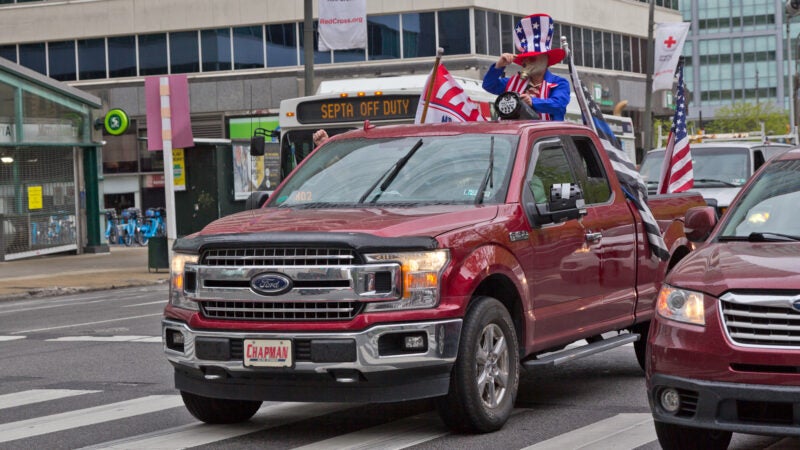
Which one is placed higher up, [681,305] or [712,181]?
[712,181]

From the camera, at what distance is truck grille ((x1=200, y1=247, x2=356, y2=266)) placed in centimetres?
721

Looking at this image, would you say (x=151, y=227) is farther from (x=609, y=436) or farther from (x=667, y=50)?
(x=609, y=436)

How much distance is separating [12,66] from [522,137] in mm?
24364

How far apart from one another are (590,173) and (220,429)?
3241 mm

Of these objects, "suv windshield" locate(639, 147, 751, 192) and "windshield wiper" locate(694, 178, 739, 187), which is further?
"suv windshield" locate(639, 147, 751, 192)

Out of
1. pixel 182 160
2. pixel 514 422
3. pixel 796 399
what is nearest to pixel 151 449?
pixel 514 422

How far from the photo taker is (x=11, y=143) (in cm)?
3027

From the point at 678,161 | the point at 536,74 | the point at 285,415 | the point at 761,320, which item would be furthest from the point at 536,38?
the point at 761,320

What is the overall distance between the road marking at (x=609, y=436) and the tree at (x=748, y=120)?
89304 mm

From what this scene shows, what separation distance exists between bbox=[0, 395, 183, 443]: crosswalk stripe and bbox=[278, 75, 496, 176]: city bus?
937cm

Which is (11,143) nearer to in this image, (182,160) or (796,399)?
(182,160)

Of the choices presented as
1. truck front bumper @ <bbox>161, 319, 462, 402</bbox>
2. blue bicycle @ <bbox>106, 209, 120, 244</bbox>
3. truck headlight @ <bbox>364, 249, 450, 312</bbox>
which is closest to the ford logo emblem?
truck front bumper @ <bbox>161, 319, 462, 402</bbox>

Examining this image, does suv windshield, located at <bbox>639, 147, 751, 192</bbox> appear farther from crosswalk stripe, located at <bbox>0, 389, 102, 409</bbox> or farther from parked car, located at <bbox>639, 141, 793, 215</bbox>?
crosswalk stripe, located at <bbox>0, 389, 102, 409</bbox>

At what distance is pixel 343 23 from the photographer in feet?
90.7
